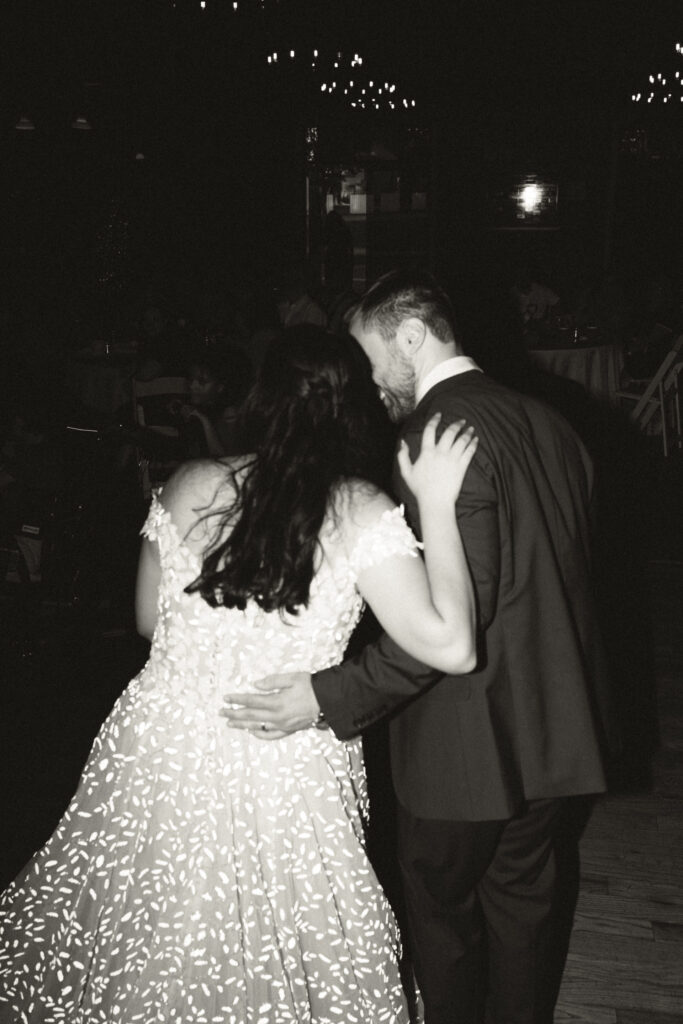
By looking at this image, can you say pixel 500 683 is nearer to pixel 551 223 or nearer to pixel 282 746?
pixel 282 746

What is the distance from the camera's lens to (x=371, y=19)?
10180mm

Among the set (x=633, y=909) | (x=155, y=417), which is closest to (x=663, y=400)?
(x=155, y=417)

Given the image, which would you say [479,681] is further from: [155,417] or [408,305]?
[155,417]

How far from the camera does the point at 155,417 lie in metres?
5.42

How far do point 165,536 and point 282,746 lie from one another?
41cm

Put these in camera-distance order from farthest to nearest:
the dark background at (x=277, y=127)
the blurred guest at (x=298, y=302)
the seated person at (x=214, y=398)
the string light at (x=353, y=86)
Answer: the string light at (x=353, y=86), the dark background at (x=277, y=127), the blurred guest at (x=298, y=302), the seated person at (x=214, y=398)

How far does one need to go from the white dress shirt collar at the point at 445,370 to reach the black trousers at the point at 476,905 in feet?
2.46

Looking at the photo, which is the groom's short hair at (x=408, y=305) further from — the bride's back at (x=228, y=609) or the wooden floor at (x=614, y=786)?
the wooden floor at (x=614, y=786)

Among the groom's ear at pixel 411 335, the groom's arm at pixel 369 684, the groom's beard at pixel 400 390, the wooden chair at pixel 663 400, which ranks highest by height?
the groom's ear at pixel 411 335

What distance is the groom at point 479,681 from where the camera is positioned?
1.62 m

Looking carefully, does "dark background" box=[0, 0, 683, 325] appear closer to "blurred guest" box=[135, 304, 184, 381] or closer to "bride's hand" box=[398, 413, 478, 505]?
"blurred guest" box=[135, 304, 184, 381]

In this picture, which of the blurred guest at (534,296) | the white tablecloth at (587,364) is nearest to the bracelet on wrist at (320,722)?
the white tablecloth at (587,364)

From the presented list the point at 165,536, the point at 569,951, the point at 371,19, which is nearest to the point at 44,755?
the point at 569,951

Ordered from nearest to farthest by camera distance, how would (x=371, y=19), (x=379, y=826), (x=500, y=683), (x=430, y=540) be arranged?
1. (x=430, y=540)
2. (x=500, y=683)
3. (x=379, y=826)
4. (x=371, y=19)
